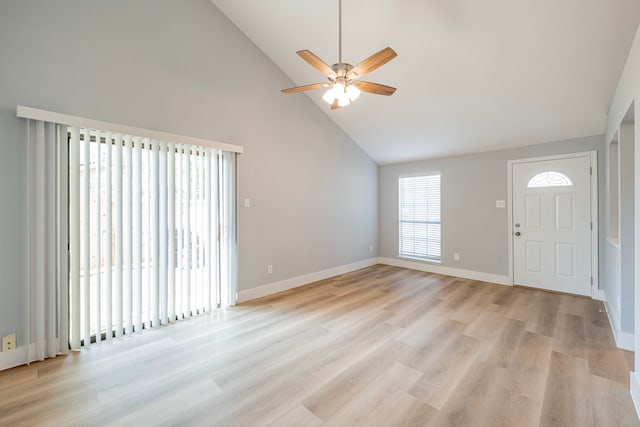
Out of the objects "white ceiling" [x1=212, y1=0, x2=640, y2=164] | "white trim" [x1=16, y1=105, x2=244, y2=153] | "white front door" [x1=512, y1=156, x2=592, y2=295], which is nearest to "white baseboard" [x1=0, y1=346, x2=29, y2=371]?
"white trim" [x1=16, y1=105, x2=244, y2=153]

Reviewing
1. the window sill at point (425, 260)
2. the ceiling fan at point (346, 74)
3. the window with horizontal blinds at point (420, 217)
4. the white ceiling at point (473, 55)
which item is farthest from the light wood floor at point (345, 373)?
the white ceiling at point (473, 55)

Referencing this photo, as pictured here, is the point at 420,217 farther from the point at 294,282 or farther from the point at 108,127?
the point at 108,127

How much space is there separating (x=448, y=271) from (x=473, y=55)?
3.77 m

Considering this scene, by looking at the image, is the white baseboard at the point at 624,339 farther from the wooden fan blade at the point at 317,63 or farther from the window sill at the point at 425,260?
the wooden fan blade at the point at 317,63

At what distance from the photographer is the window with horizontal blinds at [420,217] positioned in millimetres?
5574

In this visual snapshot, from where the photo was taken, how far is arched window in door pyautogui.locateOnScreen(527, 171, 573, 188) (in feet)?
13.6

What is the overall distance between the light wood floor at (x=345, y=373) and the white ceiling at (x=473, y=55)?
2620 mm

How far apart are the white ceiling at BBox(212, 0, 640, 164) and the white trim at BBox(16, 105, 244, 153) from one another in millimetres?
1553

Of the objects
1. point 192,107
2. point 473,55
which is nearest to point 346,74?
point 473,55

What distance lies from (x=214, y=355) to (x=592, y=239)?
5.15 meters

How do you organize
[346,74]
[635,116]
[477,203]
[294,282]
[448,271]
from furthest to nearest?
[448,271]
[477,203]
[294,282]
[346,74]
[635,116]

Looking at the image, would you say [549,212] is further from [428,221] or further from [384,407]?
[384,407]

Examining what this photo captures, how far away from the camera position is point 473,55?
307cm

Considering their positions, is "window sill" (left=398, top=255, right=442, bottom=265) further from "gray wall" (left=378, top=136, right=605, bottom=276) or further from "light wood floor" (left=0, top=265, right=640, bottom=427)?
"light wood floor" (left=0, top=265, right=640, bottom=427)
